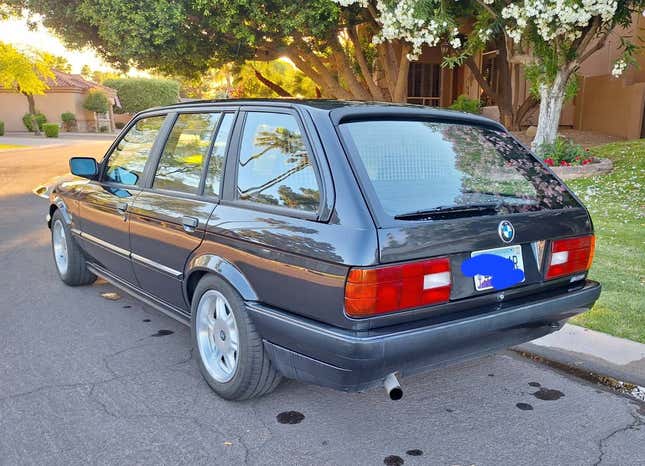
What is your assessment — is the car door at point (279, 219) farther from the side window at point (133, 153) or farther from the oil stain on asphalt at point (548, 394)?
the oil stain on asphalt at point (548, 394)

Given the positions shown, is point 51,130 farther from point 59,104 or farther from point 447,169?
point 447,169

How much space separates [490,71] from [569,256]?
902 inches

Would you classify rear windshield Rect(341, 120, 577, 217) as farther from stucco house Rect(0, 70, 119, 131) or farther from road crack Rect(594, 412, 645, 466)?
stucco house Rect(0, 70, 119, 131)

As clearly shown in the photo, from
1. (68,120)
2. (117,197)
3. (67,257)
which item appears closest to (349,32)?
(67,257)

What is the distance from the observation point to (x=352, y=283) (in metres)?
2.45

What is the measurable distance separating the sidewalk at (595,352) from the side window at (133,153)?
2.93 meters

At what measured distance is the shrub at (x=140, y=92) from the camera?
57969mm

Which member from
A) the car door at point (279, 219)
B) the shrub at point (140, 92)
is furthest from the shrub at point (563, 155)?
the shrub at point (140, 92)

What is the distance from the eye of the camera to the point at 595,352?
3.75m

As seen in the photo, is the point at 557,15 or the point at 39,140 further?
the point at 39,140

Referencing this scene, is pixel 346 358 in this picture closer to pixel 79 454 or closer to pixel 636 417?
pixel 79 454

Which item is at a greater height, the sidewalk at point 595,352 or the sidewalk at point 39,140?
the sidewalk at point 39,140

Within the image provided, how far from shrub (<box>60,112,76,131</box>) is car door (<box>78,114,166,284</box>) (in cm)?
4890

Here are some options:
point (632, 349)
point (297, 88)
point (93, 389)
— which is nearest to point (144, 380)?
point (93, 389)
